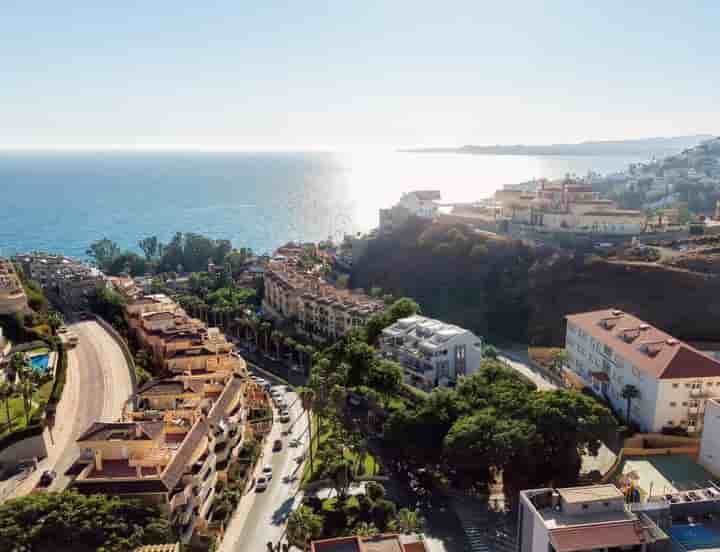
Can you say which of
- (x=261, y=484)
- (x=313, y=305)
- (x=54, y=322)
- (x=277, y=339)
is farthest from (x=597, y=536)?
(x=54, y=322)

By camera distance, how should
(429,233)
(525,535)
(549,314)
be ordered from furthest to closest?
(429,233)
(549,314)
(525,535)

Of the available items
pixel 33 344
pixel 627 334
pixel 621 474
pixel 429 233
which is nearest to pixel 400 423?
pixel 621 474

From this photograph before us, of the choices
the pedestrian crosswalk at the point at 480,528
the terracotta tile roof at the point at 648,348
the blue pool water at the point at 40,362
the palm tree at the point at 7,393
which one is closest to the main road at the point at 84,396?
the blue pool water at the point at 40,362

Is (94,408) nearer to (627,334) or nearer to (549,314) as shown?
(627,334)

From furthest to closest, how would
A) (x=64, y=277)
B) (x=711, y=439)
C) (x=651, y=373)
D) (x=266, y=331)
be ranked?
(x=64, y=277), (x=266, y=331), (x=651, y=373), (x=711, y=439)

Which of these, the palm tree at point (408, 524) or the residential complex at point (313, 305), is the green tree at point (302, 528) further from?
the residential complex at point (313, 305)

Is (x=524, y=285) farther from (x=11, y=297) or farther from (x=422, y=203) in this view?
(x=11, y=297)
